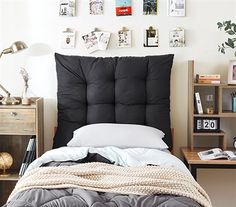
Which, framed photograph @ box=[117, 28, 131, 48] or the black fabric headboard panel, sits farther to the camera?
framed photograph @ box=[117, 28, 131, 48]

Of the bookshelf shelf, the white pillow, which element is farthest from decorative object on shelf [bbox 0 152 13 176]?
the bookshelf shelf

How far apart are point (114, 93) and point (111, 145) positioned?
53cm

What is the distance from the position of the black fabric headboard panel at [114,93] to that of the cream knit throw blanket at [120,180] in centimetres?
98

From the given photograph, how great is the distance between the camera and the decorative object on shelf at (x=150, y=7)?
11.3 ft

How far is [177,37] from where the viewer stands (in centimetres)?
343

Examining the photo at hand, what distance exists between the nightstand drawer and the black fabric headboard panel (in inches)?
10.0

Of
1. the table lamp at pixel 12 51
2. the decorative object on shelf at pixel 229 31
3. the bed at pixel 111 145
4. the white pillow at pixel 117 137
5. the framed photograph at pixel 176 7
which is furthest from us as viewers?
the framed photograph at pixel 176 7

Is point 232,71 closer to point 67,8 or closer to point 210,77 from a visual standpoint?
point 210,77

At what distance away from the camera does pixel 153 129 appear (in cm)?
319

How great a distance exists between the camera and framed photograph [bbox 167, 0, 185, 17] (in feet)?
11.2

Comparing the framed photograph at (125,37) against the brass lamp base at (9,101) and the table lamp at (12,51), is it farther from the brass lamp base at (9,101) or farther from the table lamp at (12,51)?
the brass lamp base at (9,101)

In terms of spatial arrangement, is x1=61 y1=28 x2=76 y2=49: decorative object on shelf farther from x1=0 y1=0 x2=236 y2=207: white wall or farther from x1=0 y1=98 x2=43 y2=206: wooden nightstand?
x1=0 y1=98 x2=43 y2=206: wooden nightstand

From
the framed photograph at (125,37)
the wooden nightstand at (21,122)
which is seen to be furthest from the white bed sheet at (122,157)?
the framed photograph at (125,37)

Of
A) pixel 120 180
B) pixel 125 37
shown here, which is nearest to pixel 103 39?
pixel 125 37
